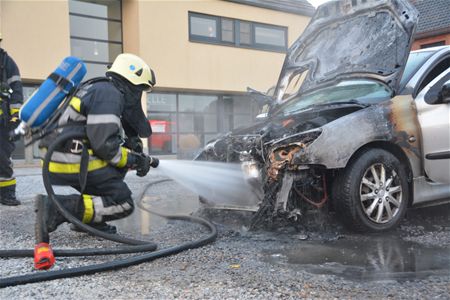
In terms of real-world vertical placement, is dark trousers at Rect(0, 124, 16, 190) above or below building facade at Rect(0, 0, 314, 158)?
below

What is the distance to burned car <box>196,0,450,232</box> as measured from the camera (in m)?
3.77

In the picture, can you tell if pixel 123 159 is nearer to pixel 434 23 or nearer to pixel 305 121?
pixel 305 121

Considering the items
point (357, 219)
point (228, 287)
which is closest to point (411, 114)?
point (357, 219)

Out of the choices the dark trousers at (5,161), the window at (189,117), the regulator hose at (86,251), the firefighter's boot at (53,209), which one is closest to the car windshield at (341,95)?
the regulator hose at (86,251)

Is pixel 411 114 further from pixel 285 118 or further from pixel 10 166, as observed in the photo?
pixel 10 166

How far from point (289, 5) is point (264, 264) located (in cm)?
1578

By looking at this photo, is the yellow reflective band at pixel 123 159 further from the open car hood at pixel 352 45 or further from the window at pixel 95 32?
the window at pixel 95 32

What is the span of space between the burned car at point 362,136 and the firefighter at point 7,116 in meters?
2.54

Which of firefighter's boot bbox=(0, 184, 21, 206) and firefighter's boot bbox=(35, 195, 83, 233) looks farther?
firefighter's boot bbox=(0, 184, 21, 206)

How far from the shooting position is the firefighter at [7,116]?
18.1 ft

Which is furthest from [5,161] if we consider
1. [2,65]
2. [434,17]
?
[434,17]

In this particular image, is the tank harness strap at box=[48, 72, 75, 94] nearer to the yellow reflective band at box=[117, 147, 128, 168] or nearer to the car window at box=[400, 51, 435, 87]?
the yellow reflective band at box=[117, 147, 128, 168]

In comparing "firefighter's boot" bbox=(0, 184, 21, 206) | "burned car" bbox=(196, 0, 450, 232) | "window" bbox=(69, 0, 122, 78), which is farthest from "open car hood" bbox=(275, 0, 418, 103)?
"window" bbox=(69, 0, 122, 78)

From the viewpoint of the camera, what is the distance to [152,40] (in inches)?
564
